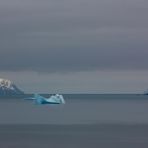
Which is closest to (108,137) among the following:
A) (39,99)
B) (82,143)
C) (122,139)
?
(122,139)

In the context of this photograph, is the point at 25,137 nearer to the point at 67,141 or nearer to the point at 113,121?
the point at 67,141

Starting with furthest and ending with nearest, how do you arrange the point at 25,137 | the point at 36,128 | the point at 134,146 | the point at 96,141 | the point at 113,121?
the point at 113,121, the point at 36,128, the point at 25,137, the point at 96,141, the point at 134,146

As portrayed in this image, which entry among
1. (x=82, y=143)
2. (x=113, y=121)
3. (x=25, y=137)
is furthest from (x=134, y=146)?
(x=113, y=121)

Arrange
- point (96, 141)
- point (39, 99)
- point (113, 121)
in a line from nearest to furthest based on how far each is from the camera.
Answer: point (96, 141)
point (113, 121)
point (39, 99)

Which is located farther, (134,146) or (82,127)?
(82,127)

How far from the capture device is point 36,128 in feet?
313

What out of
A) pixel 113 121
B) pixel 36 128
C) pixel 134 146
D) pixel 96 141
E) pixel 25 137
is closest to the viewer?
pixel 134 146

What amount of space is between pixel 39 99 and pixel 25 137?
9956 cm

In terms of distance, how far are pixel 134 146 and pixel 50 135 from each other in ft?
55.4

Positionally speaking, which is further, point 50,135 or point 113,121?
point 113,121

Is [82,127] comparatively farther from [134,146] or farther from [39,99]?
[39,99]

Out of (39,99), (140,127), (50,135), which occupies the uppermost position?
(39,99)

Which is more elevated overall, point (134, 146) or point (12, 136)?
point (12, 136)

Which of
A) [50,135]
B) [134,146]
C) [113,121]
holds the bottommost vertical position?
[134,146]
